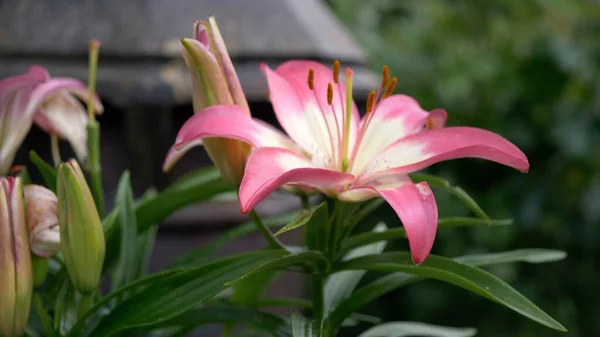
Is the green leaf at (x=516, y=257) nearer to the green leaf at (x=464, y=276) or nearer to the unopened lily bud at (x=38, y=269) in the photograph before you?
the green leaf at (x=464, y=276)

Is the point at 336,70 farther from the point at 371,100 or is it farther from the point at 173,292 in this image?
the point at 173,292

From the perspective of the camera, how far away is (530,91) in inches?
49.4

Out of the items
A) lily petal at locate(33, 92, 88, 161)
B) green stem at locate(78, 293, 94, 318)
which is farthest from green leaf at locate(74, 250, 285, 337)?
lily petal at locate(33, 92, 88, 161)

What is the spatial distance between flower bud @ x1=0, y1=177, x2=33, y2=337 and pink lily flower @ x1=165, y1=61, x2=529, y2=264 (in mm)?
75

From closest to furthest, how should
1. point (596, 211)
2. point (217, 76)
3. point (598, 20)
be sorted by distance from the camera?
point (217, 76) → point (596, 211) → point (598, 20)

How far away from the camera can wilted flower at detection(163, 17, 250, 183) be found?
0.31 metres

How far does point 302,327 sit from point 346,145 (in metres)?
0.09

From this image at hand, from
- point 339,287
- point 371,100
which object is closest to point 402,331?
point 339,287

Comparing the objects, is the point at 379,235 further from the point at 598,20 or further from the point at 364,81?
the point at 598,20

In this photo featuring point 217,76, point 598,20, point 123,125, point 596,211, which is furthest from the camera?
point 598,20

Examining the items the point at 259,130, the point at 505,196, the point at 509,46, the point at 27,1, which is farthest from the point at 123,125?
the point at 509,46

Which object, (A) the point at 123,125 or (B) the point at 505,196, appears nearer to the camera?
(A) the point at 123,125

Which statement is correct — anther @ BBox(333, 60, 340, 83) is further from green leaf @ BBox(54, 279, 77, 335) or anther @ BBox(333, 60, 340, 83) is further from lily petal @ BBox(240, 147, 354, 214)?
green leaf @ BBox(54, 279, 77, 335)

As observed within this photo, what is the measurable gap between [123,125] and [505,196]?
0.81m
